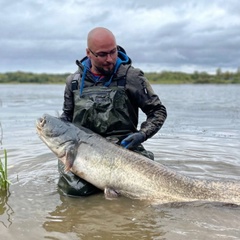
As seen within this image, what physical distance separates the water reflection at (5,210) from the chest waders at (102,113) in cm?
71

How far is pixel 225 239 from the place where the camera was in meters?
3.66

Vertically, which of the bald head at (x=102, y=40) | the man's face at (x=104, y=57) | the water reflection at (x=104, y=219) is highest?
the bald head at (x=102, y=40)

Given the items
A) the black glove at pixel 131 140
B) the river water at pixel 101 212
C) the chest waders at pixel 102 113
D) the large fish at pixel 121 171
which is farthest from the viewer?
the chest waders at pixel 102 113

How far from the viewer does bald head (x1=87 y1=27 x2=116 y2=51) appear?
196 inches

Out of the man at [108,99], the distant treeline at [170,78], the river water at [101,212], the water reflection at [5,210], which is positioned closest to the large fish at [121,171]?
the river water at [101,212]

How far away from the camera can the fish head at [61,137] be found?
486 centimetres

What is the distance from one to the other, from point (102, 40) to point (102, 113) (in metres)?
0.96

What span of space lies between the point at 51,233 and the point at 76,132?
4.72 feet

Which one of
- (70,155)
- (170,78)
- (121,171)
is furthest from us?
(170,78)

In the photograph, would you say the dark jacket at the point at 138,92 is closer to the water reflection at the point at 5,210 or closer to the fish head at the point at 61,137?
the fish head at the point at 61,137

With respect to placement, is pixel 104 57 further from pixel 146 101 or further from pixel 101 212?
pixel 101 212

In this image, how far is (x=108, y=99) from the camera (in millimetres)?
5164

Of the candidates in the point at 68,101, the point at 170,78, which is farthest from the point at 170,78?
the point at 68,101

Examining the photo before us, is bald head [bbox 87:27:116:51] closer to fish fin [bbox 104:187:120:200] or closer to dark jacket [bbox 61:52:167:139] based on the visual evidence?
dark jacket [bbox 61:52:167:139]
